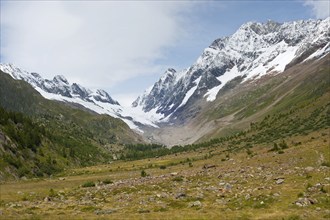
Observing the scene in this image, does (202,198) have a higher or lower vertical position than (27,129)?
lower

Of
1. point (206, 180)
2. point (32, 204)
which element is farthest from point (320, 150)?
point (32, 204)

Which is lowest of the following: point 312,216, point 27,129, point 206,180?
point 312,216

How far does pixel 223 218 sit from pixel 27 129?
119211mm

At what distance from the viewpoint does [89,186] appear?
63.1 meters

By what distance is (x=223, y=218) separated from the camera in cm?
3334

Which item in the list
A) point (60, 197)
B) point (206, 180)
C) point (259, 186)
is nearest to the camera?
point (259, 186)

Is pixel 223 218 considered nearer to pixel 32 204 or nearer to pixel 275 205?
pixel 275 205

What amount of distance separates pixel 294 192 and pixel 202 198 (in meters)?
9.00

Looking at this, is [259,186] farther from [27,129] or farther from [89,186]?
[27,129]

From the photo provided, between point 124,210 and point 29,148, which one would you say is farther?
point 29,148

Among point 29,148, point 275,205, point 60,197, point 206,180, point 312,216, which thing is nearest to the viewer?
point 312,216

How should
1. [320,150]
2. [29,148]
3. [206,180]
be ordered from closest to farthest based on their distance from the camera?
1. [206,180]
2. [320,150]
3. [29,148]

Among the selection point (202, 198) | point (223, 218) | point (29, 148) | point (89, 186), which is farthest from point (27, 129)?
point (223, 218)

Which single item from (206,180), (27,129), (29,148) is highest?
(27,129)
